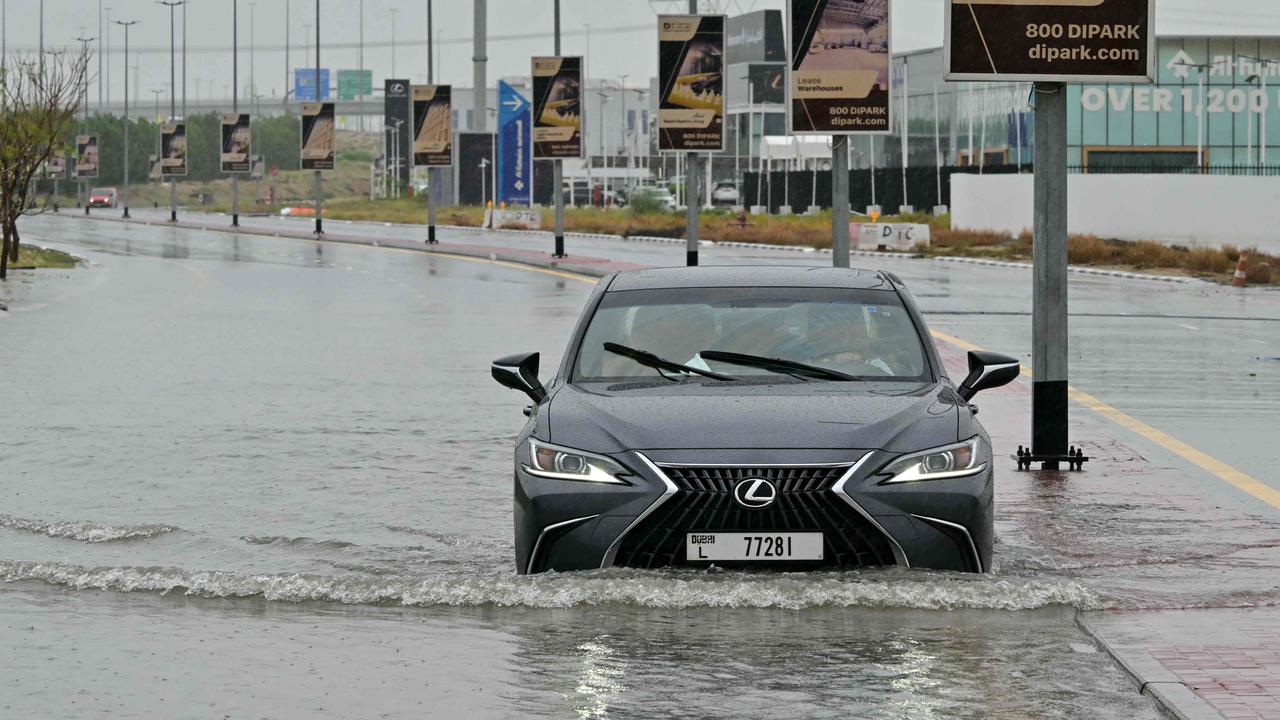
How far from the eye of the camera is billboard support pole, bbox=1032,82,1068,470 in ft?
45.8

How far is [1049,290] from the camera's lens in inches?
552

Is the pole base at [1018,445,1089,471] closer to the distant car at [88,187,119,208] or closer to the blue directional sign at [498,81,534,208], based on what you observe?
the blue directional sign at [498,81,534,208]

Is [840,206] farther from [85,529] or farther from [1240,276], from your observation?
[1240,276]

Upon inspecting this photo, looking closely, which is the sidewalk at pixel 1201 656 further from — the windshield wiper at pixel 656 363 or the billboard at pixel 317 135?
the billboard at pixel 317 135

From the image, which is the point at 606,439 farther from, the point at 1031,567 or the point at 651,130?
the point at 651,130

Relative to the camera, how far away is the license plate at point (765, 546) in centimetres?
850

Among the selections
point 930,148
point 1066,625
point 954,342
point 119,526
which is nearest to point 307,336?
point 954,342

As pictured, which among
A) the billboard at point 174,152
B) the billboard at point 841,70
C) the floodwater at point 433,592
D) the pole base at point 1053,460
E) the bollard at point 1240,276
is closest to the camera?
the floodwater at point 433,592

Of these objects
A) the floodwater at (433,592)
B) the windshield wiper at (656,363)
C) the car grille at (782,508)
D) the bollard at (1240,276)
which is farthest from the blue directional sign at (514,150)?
the car grille at (782,508)

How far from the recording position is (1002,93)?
106312 millimetres

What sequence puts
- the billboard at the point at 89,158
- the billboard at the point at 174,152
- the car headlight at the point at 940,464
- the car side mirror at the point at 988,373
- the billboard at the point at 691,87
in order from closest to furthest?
the car headlight at the point at 940,464 → the car side mirror at the point at 988,373 → the billboard at the point at 691,87 → the billboard at the point at 174,152 → the billboard at the point at 89,158

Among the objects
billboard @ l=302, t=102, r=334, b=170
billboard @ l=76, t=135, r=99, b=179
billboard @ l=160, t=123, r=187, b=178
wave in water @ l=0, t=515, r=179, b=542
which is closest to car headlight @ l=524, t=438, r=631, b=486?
wave in water @ l=0, t=515, r=179, b=542

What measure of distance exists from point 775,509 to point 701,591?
1.84ft

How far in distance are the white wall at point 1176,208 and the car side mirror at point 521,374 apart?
4841cm
